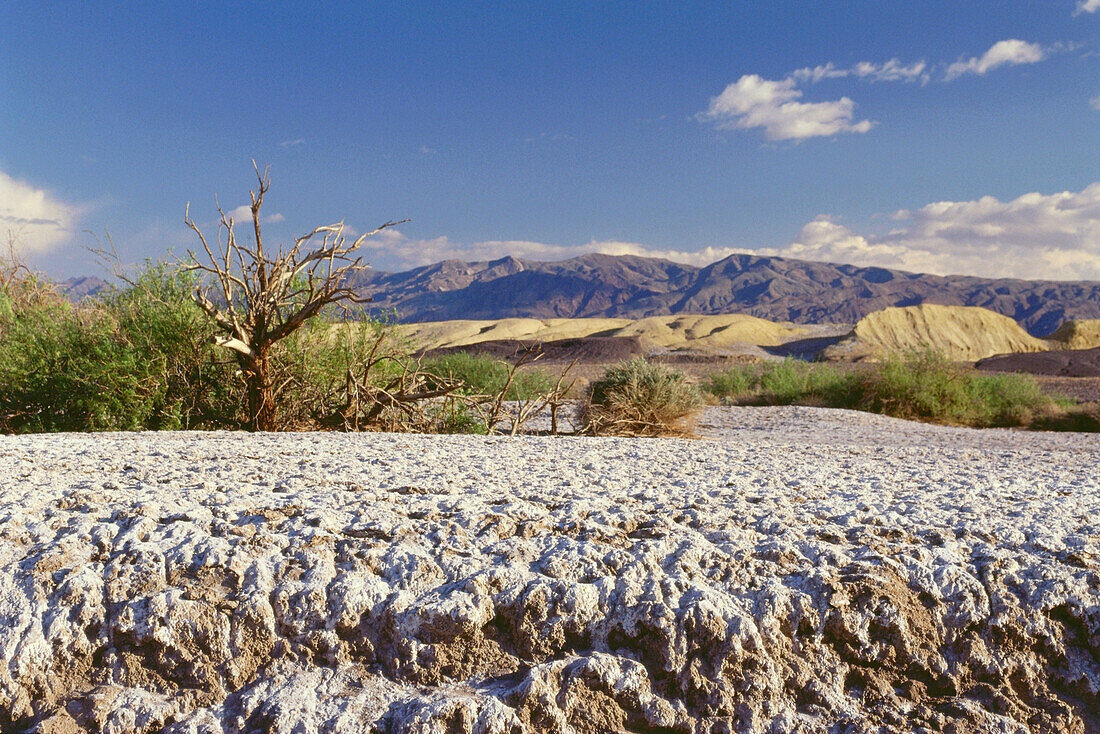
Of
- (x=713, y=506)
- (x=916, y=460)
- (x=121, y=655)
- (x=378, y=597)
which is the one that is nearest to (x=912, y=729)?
(x=713, y=506)

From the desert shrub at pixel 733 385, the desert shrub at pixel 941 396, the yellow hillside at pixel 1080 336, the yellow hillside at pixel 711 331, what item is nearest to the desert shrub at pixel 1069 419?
the desert shrub at pixel 941 396

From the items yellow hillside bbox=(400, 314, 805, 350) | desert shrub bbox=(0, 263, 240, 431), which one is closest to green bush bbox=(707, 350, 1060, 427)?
desert shrub bbox=(0, 263, 240, 431)

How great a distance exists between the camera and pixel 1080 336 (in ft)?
135

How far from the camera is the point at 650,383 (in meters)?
8.48

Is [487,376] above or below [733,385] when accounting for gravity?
above

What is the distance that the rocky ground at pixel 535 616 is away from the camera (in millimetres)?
1174

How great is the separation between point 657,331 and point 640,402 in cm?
4703

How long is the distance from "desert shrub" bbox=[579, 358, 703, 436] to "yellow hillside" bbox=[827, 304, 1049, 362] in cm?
3816

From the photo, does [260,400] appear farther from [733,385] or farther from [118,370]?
[733,385]

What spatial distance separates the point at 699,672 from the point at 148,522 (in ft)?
4.22

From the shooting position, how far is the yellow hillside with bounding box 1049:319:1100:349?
1599 inches

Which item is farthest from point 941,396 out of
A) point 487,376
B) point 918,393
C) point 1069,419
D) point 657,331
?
point 657,331

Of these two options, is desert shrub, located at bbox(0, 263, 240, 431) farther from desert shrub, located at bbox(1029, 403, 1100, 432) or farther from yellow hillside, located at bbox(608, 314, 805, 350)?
yellow hillside, located at bbox(608, 314, 805, 350)

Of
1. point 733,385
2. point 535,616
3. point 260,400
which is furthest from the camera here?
point 733,385
